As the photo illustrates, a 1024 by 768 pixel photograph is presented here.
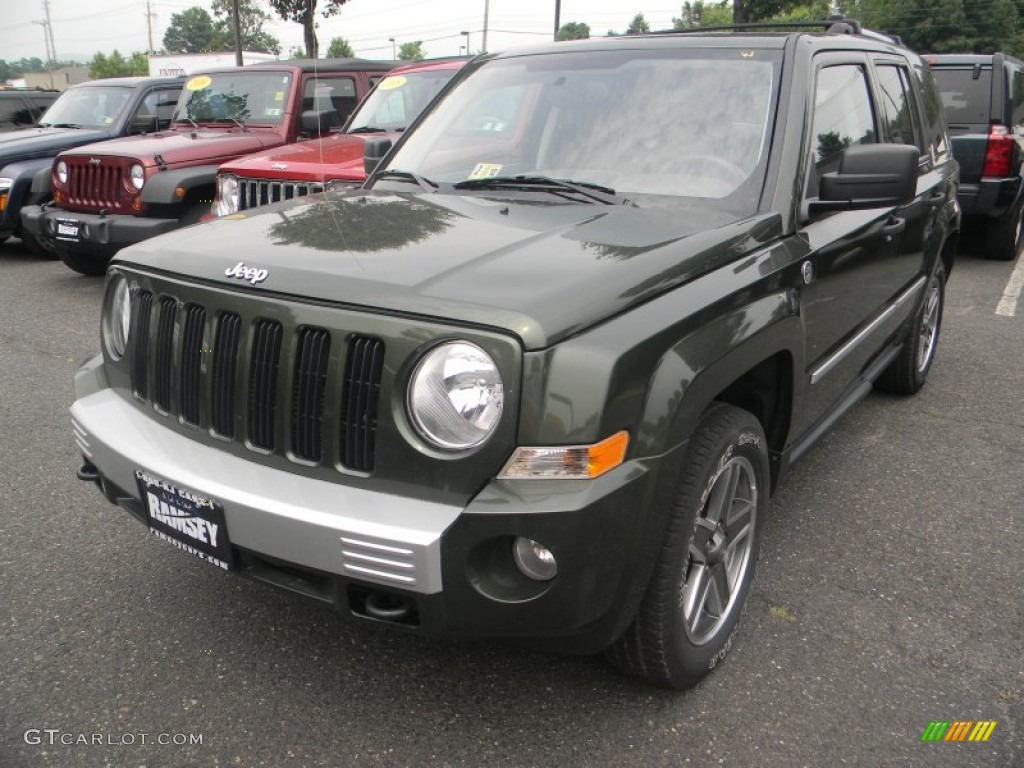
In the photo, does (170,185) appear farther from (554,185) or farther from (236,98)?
(554,185)

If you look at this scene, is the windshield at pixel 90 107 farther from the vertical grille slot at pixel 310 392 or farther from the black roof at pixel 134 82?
the vertical grille slot at pixel 310 392

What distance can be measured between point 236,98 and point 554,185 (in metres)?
6.21

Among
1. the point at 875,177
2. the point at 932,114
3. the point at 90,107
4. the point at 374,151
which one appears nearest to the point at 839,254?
the point at 875,177

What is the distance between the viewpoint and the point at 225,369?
225cm

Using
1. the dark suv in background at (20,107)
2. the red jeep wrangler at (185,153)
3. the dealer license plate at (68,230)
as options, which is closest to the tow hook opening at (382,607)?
the red jeep wrangler at (185,153)

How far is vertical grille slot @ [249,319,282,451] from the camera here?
7.06 feet

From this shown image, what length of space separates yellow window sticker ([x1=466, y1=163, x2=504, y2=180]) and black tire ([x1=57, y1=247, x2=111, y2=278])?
18.2 feet

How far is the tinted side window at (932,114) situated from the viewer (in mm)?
4600

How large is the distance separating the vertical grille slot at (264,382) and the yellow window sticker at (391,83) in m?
5.93

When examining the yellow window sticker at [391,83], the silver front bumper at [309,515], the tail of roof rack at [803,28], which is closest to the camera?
the silver front bumper at [309,515]

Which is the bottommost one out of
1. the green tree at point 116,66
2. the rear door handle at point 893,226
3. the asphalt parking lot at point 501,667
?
the green tree at point 116,66

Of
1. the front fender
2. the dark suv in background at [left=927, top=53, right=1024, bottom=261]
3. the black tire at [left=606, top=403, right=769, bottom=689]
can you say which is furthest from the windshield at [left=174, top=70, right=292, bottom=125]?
the black tire at [left=606, top=403, right=769, bottom=689]

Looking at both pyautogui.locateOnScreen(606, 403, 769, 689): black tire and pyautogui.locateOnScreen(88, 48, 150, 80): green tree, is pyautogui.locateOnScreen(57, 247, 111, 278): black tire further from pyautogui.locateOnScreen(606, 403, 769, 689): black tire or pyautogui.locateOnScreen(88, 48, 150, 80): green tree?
pyautogui.locateOnScreen(88, 48, 150, 80): green tree

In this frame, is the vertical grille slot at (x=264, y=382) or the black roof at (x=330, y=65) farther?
the black roof at (x=330, y=65)
